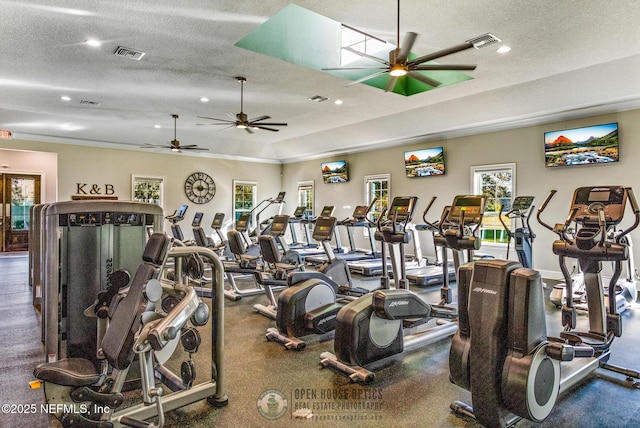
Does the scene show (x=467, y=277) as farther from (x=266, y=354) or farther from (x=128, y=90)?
(x=128, y=90)

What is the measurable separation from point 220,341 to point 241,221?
17.5ft

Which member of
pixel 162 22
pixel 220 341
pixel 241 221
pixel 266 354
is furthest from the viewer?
pixel 241 221

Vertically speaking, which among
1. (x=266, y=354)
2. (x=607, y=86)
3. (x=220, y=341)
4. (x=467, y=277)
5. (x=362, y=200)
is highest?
(x=607, y=86)

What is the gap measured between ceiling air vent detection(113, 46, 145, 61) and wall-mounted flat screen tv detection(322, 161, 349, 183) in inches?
267

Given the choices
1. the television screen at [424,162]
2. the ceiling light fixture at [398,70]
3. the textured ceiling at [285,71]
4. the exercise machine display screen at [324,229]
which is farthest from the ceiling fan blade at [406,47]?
the television screen at [424,162]

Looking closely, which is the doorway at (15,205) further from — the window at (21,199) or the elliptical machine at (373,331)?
the elliptical machine at (373,331)

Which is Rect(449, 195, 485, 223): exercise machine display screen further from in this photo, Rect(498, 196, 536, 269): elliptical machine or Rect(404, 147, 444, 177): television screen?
Rect(404, 147, 444, 177): television screen

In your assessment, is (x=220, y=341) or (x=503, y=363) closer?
(x=503, y=363)

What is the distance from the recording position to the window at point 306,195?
12.5m

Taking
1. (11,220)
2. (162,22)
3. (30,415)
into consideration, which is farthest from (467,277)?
(11,220)

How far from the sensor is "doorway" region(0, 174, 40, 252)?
10.5 metres

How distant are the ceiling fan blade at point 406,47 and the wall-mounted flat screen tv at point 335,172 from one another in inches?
287

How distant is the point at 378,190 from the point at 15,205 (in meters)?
10.1

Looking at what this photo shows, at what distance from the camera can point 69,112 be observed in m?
8.11
